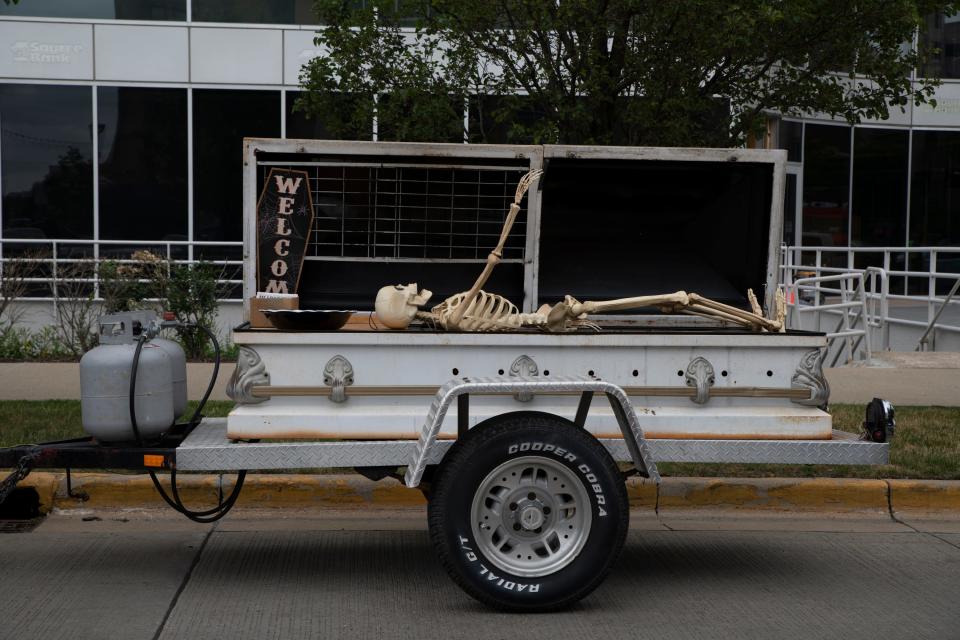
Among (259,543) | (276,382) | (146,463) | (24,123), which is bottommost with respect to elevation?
(259,543)

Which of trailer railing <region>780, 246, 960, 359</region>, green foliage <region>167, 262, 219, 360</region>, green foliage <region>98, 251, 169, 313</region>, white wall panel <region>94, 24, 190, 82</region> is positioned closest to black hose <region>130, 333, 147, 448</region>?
green foliage <region>167, 262, 219, 360</region>

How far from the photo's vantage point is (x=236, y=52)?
18.7 m

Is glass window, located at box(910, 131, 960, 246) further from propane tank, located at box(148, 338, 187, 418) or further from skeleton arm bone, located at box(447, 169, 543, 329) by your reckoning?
propane tank, located at box(148, 338, 187, 418)

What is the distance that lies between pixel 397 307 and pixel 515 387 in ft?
3.53

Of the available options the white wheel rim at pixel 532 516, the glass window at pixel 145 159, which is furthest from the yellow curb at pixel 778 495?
the glass window at pixel 145 159

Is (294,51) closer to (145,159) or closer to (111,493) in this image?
(145,159)

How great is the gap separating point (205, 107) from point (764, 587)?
48.4ft

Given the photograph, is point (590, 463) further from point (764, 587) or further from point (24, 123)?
point (24, 123)

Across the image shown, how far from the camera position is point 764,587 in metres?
6.09

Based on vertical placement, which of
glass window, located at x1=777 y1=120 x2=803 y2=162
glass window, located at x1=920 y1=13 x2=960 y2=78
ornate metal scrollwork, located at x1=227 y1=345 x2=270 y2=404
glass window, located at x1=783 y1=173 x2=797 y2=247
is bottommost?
ornate metal scrollwork, located at x1=227 y1=345 x2=270 y2=404

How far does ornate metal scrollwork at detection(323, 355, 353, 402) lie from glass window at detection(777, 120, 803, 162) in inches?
701

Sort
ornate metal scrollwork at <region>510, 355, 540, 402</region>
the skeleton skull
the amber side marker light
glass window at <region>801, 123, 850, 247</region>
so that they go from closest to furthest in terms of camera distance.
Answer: the amber side marker light, ornate metal scrollwork at <region>510, 355, 540, 402</region>, the skeleton skull, glass window at <region>801, 123, 850, 247</region>

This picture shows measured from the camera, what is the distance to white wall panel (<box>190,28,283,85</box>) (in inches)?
733

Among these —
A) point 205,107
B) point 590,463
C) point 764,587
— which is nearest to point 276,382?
point 590,463
